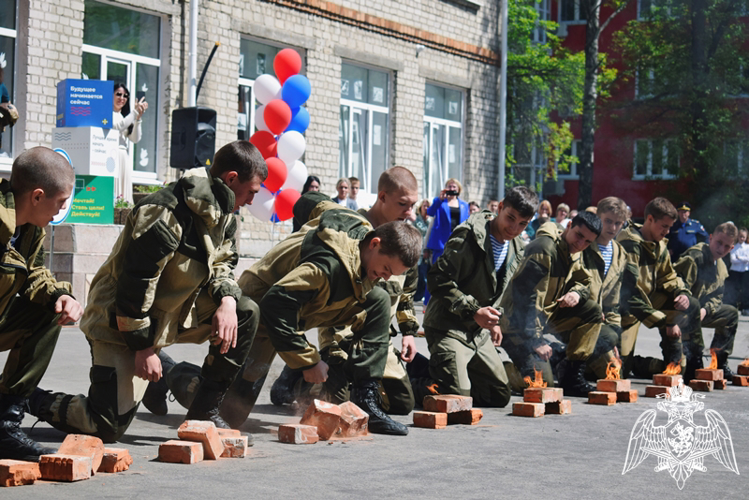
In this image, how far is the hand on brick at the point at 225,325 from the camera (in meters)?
4.95

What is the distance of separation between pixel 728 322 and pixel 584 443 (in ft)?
14.6

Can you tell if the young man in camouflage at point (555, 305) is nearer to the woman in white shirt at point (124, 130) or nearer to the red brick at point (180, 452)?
the red brick at point (180, 452)

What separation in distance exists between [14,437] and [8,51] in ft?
32.9

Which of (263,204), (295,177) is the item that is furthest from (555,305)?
(295,177)

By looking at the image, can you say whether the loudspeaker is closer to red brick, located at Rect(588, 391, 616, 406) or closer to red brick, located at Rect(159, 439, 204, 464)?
red brick, located at Rect(588, 391, 616, 406)

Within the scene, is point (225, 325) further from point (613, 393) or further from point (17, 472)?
point (613, 393)

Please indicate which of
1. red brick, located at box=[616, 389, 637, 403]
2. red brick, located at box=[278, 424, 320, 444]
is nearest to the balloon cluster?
red brick, located at box=[616, 389, 637, 403]

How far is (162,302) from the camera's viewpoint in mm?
4957

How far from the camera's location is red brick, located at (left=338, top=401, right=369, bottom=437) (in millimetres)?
5406

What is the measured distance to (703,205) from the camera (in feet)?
49.5

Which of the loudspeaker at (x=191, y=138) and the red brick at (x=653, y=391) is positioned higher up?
the loudspeaker at (x=191, y=138)

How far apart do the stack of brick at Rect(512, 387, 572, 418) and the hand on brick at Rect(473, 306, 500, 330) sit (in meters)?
0.53

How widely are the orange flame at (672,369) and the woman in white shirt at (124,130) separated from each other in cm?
699

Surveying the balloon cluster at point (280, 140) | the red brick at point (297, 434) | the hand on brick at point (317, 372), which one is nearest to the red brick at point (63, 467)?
the red brick at point (297, 434)
